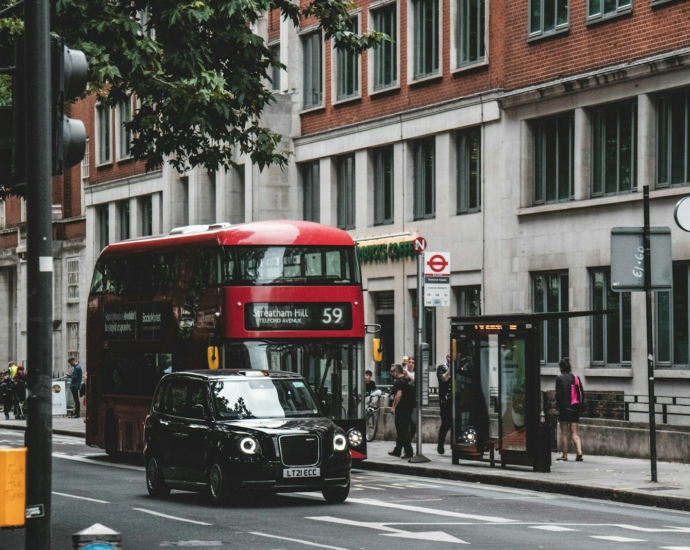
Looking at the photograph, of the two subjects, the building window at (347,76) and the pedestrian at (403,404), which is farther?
the building window at (347,76)

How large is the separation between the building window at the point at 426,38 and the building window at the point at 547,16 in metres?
4.15

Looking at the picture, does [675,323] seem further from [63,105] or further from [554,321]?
[63,105]

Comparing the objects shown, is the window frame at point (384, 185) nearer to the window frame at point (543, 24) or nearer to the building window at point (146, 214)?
the window frame at point (543, 24)

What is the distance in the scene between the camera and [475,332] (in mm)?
25047

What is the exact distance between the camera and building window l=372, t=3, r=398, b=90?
40.7 metres

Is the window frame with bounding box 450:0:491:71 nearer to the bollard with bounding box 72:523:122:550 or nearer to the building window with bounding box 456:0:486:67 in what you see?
the building window with bounding box 456:0:486:67

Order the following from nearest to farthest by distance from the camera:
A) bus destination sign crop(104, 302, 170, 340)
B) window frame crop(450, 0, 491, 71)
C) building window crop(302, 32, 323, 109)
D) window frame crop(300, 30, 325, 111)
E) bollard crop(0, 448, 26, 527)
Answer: bollard crop(0, 448, 26, 527) → bus destination sign crop(104, 302, 170, 340) → window frame crop(450, 0, 491, 71) → window frame crop(300, 30, 325, 111) → building window crop(302, 32, 323, 109)

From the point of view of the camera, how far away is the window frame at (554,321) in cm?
3331

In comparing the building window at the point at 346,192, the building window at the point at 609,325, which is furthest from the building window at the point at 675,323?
the building window at the point at 346,192

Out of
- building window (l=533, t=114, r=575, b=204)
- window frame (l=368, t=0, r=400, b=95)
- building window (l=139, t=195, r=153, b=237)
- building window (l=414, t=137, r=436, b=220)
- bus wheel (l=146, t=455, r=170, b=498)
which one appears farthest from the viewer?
building window (l=139, t=195, r=153, b=237)

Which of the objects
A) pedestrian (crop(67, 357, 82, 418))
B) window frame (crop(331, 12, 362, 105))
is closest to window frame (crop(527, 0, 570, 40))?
window frame (crop(331, 12, 362, 105))

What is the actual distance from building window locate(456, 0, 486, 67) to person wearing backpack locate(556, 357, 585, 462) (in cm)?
1225

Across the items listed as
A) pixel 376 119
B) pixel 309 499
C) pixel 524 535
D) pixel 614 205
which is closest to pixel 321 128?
pixel 376 119

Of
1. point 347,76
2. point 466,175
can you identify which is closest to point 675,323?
point 466,175
